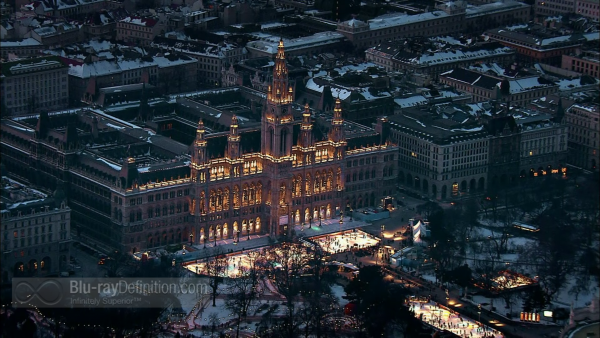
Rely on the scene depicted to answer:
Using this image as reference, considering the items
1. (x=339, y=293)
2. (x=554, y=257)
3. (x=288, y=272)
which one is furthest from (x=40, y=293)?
(x=554, y=257)

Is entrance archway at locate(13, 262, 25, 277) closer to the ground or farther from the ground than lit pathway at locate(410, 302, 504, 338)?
farther from the ground

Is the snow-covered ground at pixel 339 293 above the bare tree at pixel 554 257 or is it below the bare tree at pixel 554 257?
below

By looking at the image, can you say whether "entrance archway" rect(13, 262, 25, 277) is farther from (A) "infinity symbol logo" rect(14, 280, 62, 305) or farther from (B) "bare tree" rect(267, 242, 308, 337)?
(B) "bare tree" rect(267, 242, 308, 337)

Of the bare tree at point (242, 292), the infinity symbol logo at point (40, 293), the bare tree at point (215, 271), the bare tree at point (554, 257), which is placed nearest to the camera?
the infinity symbol logo at point (40, 293)

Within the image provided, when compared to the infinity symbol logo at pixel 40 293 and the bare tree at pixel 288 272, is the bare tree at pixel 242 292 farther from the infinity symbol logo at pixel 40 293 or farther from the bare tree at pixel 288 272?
the infinity symbol logo at pixel 40 293

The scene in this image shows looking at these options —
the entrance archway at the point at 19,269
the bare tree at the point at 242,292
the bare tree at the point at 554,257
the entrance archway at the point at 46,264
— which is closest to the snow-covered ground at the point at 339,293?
the bare tree at the point at 242,292

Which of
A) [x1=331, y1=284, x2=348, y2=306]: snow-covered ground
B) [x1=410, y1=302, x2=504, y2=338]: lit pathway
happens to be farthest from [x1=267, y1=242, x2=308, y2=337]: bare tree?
A: [x1=410, y1=302, x2=504, y2=338]: lit pathway
